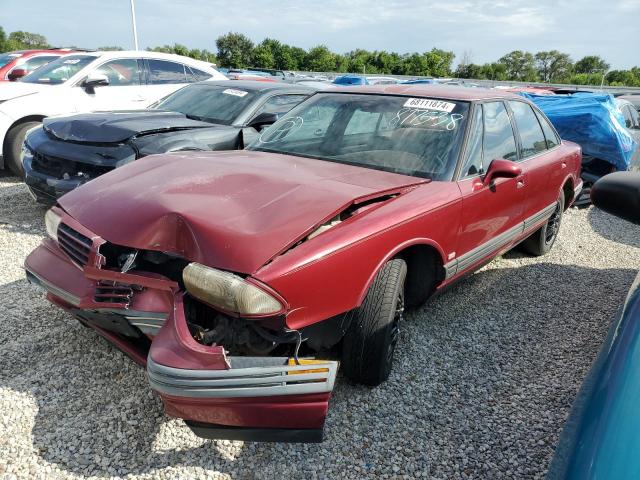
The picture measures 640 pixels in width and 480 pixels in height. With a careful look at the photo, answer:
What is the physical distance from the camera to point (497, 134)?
363cm

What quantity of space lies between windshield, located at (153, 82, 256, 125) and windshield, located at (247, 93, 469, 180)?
6.39 feet

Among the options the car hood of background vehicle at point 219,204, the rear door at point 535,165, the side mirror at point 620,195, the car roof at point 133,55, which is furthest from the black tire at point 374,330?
the car roof at point 133,55

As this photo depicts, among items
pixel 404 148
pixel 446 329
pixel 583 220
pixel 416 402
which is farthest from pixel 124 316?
pixel 583 220

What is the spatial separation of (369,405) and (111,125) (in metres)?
3.56

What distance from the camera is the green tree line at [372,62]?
42188mm

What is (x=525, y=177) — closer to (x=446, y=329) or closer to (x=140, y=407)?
(x=446, y=329)

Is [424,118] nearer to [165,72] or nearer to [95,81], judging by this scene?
[95,81]

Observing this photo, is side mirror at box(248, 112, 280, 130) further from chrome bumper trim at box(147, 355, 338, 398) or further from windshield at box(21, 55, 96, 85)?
chrome bumper trim at box(147, 355, 338, 398)

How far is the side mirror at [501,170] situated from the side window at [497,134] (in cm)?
22

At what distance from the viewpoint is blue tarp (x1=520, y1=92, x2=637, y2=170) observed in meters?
7.32

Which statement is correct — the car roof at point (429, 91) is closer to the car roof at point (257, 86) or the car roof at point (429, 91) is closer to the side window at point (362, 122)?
the side window at point (362, 122)

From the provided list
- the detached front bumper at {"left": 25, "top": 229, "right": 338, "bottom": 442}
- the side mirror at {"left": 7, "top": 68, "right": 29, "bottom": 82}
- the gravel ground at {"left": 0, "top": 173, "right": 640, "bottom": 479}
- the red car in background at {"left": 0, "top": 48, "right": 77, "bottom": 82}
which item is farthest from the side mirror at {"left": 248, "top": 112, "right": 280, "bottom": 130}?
the side mirror at {"left": 7, "top": 68, "right": 29, "bottom": 82}

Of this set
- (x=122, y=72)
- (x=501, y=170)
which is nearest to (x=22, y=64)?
(x=122, y=72)

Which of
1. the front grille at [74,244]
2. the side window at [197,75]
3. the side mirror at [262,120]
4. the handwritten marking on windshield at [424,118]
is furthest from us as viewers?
the side window at [197,75]
